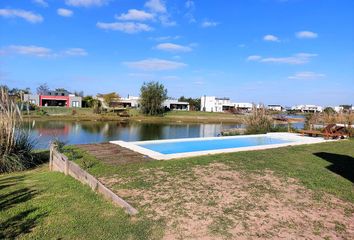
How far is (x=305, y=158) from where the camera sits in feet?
25.9

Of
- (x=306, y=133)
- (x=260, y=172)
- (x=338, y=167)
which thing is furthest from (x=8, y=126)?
(x=306, y=133)

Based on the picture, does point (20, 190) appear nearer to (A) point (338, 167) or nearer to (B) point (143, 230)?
(B) point (143, 230)

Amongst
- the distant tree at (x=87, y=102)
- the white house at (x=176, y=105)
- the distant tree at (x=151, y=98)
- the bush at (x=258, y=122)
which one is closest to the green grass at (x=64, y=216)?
the bush at (x=258, y=122)

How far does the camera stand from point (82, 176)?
5.47 metres

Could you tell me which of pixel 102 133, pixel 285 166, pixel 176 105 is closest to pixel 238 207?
pixel 285 166

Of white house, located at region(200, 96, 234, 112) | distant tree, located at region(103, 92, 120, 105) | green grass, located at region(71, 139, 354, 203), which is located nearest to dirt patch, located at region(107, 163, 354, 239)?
green grass, located at region(71, 139, 354, 203)

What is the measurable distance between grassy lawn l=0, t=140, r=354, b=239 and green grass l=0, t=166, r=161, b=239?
0.04 feet

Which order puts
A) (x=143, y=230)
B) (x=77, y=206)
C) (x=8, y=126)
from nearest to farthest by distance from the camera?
(x=143, y=230), (x=77, y=206), (x=8, y=126)

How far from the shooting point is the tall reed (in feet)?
24.5

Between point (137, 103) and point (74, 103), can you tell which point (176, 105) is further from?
point (74, 103)

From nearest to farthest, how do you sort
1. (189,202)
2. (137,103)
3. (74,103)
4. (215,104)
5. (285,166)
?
(189,202) < (285,166) < (74,103) < (137,103) < (215,104)

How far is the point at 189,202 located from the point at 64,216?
1708 mm

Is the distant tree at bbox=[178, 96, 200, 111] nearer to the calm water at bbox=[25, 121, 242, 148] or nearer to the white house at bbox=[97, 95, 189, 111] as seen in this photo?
the white house at bbox=[97, 95, 189, 111]

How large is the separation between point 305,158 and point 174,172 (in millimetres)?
4086
